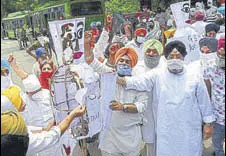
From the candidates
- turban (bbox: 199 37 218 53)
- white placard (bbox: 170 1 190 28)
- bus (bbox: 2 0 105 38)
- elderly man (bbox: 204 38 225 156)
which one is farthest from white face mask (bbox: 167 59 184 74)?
bus (bbox: 2 0 105 38)

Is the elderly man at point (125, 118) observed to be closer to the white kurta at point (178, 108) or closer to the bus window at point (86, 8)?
the white kurta at point (178, 108)

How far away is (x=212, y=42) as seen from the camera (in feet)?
13.0

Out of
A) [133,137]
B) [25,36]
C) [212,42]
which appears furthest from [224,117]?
[25,36]

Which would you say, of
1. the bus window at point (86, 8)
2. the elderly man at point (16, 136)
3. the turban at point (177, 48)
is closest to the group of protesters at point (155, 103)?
the turban at point (177, 48)

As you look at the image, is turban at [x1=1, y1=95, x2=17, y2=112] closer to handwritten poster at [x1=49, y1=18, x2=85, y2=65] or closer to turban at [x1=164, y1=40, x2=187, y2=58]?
handwritten poster at [x1=49, y1=18, x2=85, y2=65]

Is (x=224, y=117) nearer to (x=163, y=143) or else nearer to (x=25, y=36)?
(x=163, y=143)

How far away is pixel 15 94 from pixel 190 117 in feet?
4.88

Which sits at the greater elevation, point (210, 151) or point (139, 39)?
point (139, 39)

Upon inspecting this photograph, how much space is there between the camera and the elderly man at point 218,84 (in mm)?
2809

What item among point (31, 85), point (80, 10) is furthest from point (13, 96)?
point (80, 10)

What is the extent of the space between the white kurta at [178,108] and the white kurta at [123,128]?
0.46 feet

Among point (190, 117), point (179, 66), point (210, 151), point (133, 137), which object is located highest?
point (179, 66)

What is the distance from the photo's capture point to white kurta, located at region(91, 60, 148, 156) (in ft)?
10.7

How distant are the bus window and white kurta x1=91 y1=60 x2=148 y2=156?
1359cm
